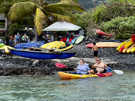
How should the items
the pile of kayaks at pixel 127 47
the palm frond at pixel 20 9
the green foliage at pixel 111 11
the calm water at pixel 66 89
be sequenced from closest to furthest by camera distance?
the calm water at pixel 66 89 → the pile of kayaks at pixel 127 47 → the palm frond at pixel 20 9 → the green foliage at pixel 111 11

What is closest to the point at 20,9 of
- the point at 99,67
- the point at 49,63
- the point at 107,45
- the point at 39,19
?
the point at 39,19

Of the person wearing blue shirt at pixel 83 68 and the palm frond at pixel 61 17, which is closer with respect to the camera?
the person wearing blue shirt at pixel 83 68

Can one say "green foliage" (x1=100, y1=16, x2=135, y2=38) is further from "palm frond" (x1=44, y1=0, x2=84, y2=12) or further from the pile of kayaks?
"palm frond" (x1=44, y1=0, x2=84, y2=12)

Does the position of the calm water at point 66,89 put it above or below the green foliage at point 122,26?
below

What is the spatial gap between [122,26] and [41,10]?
6.22 meters

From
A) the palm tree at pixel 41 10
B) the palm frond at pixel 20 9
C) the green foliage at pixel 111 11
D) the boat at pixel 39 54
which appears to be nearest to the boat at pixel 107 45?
the palm tree at pixel 41 10

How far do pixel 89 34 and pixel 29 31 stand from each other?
231 inches

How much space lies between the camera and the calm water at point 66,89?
43.2 ft

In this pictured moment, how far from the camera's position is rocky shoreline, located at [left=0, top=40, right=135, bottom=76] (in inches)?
736

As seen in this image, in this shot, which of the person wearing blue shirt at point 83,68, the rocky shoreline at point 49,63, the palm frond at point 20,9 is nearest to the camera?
the person wearing blue shirt at point 83,68

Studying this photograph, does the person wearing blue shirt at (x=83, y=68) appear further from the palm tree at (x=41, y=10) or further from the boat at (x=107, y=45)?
the palm tree at (x=41, y=10)

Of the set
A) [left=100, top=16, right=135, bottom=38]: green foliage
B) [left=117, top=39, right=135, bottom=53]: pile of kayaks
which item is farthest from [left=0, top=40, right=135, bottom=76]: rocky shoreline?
[left=100, top=16, right=135, bottom=38]: green foliage

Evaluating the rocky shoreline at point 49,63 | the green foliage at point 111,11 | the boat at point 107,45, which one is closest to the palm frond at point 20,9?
the rocky shoreline at point 49,63

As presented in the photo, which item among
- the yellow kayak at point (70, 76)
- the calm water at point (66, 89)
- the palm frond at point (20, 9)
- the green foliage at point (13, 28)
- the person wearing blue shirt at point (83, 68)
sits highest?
the palm frond at point (20, 9)
